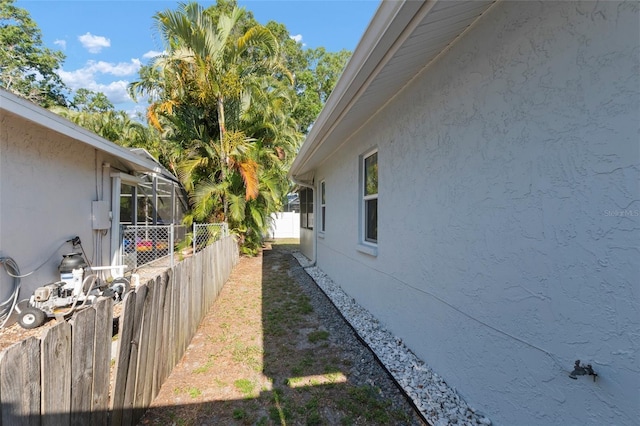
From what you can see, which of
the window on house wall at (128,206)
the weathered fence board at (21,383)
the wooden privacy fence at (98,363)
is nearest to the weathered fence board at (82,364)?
the wooden privacy fence at (98,363)

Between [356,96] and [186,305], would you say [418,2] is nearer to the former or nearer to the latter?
[356,96]

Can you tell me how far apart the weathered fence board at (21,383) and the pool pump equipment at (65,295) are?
301cm

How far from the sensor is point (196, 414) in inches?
106

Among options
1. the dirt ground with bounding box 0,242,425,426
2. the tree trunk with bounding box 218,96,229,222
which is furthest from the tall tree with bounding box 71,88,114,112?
the dirt ground with bounding box 0,242,425,426

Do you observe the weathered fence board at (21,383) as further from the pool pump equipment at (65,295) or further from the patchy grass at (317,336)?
the patchy grass at (317,336)

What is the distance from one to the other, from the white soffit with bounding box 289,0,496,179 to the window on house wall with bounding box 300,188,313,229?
7.21 m

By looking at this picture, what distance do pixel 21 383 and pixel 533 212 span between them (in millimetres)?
2785

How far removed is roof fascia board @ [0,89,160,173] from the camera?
4.16 meters

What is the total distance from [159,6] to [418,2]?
34.1 ft

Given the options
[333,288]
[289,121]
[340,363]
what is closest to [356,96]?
[340,363]

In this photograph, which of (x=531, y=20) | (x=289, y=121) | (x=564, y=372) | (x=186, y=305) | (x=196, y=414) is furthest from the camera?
(x=289, y=121)

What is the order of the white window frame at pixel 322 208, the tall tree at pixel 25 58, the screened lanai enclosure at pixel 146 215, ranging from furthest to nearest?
the tall tree at pixel 25 58 < the white window frame at pixel 322 208 < the screened lanai enclosure at pixel 146 215

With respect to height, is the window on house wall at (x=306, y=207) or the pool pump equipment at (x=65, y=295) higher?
the window on house wall at (x=306, y=207)

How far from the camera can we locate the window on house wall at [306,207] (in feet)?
39.0
